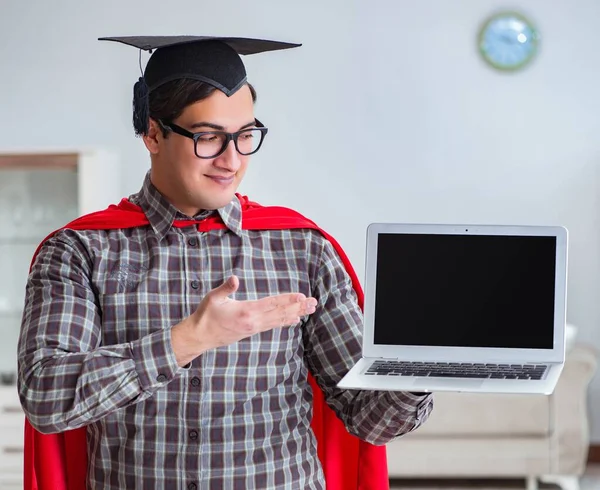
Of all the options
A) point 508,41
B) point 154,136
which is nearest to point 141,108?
point 154,136

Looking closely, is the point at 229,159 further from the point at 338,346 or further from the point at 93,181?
the point at 93,181

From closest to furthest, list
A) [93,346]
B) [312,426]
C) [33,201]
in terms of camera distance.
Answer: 1. [93,346]
2. [312,426]
3. [33,201]

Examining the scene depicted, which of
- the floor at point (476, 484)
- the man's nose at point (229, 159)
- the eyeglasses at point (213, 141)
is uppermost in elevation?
the eyeglasses at point (213, 141)

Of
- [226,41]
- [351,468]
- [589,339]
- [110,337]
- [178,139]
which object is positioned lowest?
[589,339]

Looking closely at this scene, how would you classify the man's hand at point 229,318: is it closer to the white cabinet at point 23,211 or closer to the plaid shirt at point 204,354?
the plaid shirt at point 204,354

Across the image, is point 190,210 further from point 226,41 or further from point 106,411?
point 106,411

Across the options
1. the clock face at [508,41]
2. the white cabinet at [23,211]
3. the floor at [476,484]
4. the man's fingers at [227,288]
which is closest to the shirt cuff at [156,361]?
the man's fingers at [227,288]

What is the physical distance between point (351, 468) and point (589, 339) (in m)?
3.55

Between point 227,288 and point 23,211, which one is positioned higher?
point 227,288

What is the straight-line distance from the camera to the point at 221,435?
1545 mm

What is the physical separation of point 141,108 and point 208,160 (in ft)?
0.57

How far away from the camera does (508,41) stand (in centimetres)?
495

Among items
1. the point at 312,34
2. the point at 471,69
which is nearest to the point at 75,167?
the point at 312,34

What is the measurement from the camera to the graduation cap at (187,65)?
159 cm
